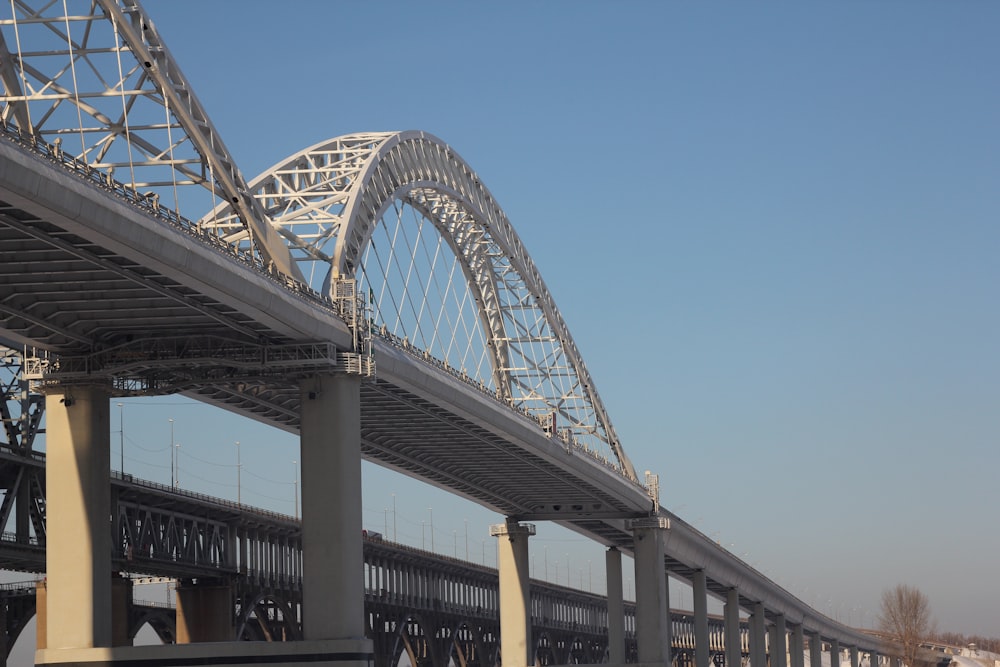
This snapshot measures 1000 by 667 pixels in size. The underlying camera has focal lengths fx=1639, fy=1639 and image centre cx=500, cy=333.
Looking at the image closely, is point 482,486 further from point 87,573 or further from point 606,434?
point 87,573

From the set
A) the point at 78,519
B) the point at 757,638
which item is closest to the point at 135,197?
Answer: the point at 78,519

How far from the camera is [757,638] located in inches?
6993

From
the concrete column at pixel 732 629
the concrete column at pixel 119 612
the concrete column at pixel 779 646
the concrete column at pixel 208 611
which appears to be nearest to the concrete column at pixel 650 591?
the concrete column at pixel 208 611

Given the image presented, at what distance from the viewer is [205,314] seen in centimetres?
5703

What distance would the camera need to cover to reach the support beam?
60469mm

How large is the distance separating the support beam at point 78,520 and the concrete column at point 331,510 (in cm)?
758

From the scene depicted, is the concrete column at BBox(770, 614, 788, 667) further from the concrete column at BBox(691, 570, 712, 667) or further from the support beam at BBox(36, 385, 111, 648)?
the support beam at BBox(36, 385, 111, 648)

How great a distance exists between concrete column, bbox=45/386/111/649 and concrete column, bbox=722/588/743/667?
111021 millimetres

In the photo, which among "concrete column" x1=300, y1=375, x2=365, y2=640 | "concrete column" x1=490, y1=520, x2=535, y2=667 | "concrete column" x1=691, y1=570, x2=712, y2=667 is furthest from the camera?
"concrete column" x1=691, y1=570, x2=712, y2=667

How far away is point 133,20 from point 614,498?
69939mm

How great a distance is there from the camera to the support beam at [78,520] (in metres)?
60.5

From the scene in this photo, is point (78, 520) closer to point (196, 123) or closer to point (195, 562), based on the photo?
point (196, 123)

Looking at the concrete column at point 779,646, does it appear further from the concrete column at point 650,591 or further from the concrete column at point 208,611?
the concrete column at point 208,611

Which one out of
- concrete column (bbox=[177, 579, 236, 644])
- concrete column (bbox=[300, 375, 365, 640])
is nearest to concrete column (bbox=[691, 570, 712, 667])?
concrete column (bbox=[177, 579, 236, 644])
